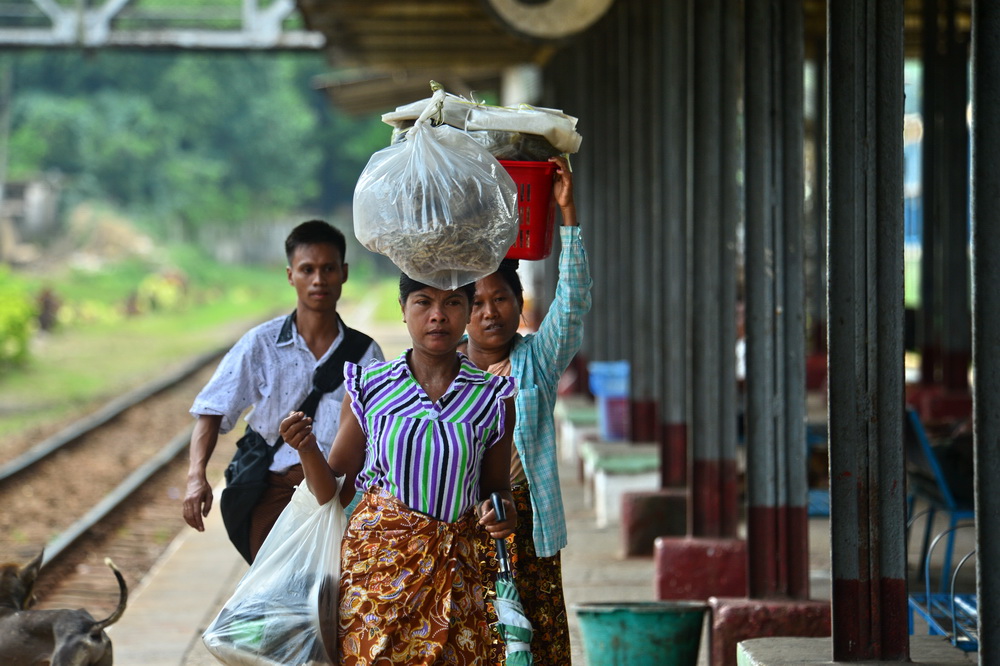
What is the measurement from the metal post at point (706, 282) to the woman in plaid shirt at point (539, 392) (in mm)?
3086

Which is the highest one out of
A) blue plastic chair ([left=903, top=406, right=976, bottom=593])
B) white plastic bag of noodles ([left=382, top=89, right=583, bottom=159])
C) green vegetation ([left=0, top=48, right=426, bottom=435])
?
green vegetation ([left=0, top=48, right=426, bottom=435])

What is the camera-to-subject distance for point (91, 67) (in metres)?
59.8

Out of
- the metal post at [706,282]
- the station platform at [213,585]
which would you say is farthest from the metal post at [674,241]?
the metal post at [706,282]

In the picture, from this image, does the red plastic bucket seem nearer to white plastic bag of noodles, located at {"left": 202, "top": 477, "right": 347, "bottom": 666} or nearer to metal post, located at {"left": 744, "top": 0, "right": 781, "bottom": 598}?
white plastic bag of noodles, located at {"left": 202, "top": 477, "right": 347, "bottom": 666}

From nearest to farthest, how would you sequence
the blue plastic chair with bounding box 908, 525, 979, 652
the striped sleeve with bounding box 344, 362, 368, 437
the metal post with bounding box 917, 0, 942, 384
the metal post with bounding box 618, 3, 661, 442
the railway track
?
the striped sleeve with bounding box 344, 362, 368, 437 → the blue plastic chair with bounding box 908, 525, 979, 652 → the railway track → the metal post with bounding box 618, 3, 661, 442 → the metal post with bounding box 917, 0, 942, 384

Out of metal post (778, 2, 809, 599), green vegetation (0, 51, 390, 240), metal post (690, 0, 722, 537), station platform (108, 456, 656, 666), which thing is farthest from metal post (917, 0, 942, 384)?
green vegetation (0, 51, 390, 240)

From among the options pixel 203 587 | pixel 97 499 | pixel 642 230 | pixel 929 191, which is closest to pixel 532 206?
pixel 203 587

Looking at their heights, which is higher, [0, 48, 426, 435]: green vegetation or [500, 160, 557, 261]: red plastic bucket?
[0, 48, 426, 435]: green vegetation

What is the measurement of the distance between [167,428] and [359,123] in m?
53.3

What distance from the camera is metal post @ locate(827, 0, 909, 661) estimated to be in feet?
15.1

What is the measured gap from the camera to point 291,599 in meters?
3.66

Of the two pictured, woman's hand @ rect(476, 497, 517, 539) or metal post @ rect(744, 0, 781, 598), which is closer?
woman's hand @ rect(476, 497, 517, 539)

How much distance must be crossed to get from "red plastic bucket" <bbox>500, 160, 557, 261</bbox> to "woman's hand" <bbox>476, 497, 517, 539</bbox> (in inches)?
33.7

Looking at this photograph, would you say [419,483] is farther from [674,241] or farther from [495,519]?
[674,241]
